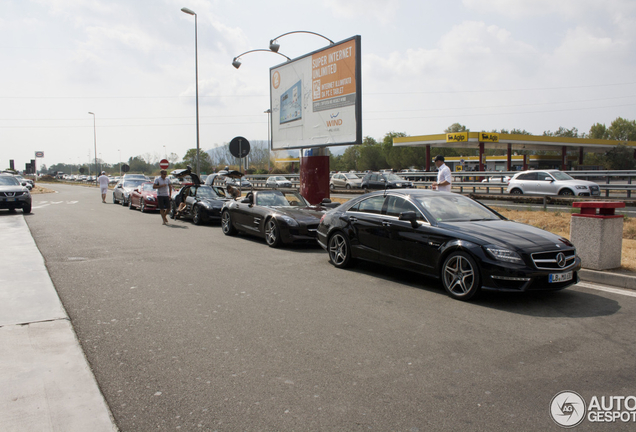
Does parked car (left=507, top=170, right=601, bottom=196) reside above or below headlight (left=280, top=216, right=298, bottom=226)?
above

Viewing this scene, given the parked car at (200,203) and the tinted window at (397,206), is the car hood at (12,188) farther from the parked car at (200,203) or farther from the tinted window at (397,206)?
the tinted window at (397,206)

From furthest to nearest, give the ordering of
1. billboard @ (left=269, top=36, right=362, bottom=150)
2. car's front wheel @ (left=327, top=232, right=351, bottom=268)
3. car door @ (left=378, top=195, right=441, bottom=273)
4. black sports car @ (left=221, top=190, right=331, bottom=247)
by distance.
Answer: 1. billboard @ (left=269, top=36, right=362, bottom=150)
2. black sports car @ (left=221, top=190, right=331, bottom=247)
3. car's front wheel @ (left=327, top=232, right=351, bottom=268)
4. car door @ (left=378, top=195, right=441, bottom=273)

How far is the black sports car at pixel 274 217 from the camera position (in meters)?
10.4

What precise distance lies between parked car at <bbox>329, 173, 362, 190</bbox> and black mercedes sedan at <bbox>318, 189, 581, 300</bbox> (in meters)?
33.6

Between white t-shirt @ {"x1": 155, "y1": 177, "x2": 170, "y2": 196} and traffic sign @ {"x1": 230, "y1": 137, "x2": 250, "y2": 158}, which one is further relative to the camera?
traffic sign @ {"x1": 230, "y1": 137, "x2": 250, "y2": 158}

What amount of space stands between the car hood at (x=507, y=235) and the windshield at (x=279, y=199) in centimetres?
570

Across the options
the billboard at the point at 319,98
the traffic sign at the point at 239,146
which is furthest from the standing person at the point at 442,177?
the traffic sign at the point at 239,146

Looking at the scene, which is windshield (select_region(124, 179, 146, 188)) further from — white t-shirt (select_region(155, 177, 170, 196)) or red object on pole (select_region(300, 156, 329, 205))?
red object on pole (select_region(300, 156, 329, 205))

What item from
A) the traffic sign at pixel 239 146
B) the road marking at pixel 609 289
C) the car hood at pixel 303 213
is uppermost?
the traffic sign at pixel 239 146

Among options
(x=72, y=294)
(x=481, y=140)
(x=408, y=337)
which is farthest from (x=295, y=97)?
(x=481, y=140)

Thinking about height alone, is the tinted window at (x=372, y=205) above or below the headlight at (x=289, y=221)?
above

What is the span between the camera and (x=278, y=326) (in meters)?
5.02

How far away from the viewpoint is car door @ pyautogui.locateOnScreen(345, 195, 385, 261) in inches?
302

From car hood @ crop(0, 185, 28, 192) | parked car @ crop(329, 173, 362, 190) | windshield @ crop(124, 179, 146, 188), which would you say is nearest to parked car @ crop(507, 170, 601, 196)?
parked car @ crop(329, 173, 362, 190)
